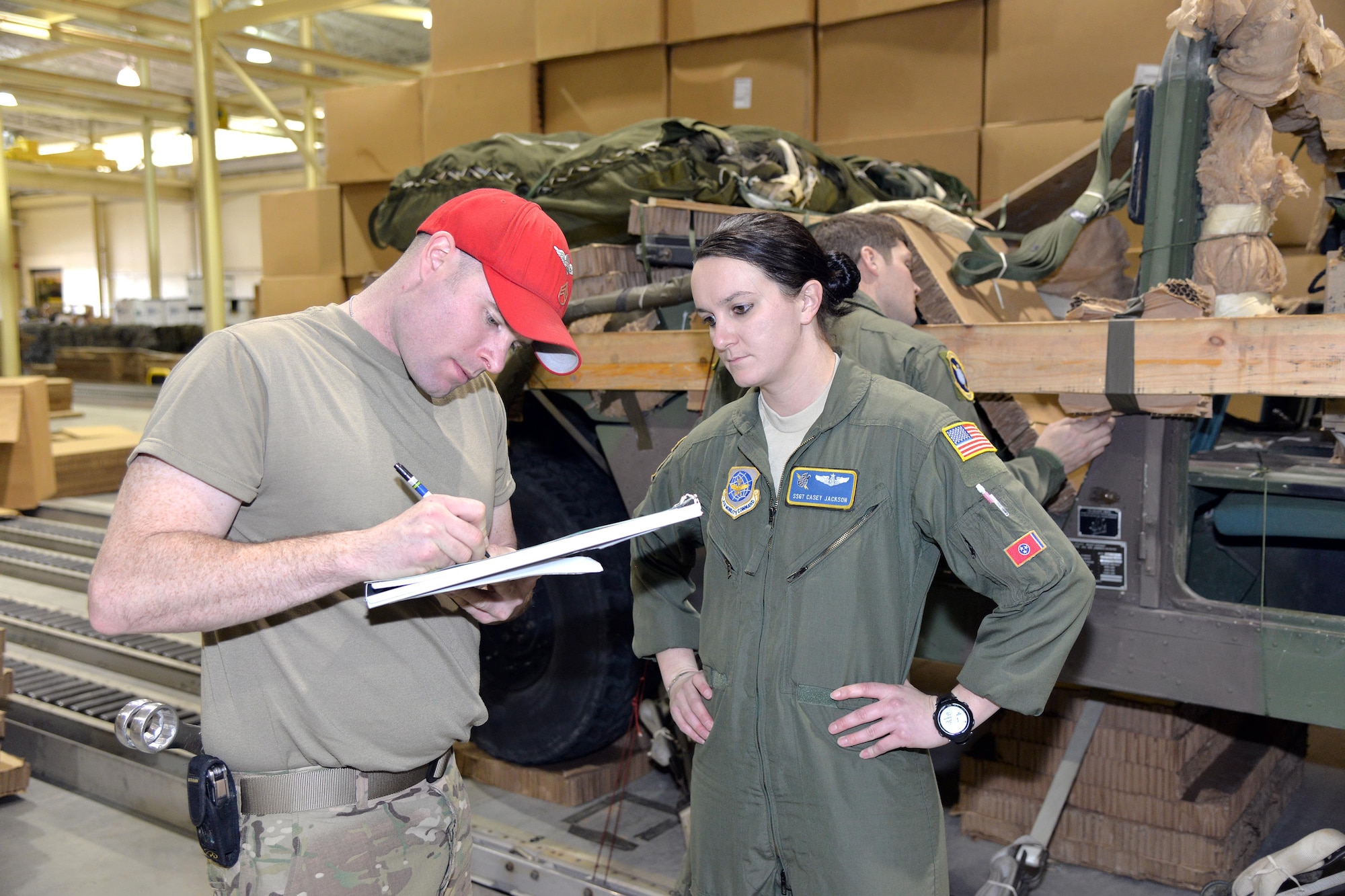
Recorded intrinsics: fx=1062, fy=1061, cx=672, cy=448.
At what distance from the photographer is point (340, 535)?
1332 mm

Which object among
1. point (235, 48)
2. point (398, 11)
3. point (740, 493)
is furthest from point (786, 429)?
point (235, 48)

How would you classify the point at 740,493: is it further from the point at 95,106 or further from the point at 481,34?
the point at 95,106

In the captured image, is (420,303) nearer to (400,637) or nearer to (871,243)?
(400,637)

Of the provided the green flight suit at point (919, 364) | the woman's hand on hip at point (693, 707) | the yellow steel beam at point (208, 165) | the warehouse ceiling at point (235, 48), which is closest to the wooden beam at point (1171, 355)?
the green flight suit at point (919, 364)

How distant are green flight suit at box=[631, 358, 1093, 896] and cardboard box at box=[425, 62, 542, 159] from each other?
176 inches

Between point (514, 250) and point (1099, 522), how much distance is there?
169 cm

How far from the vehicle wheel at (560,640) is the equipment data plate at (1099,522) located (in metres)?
1.57

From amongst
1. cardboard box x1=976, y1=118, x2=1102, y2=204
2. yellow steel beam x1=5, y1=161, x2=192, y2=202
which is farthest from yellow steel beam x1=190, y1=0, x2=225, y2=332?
yellow steel beam x1=5, y1=161, x2=192, y2=202

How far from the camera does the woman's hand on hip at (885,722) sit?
63.6 inches

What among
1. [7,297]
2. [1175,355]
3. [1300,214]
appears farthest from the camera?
[7,297]

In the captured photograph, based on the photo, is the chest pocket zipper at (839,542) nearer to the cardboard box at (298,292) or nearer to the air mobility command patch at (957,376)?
the air mobility command patch at (957,376)

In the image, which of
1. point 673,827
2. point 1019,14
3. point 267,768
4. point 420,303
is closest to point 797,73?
point 1019,14

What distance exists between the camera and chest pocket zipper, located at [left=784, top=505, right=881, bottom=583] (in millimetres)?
1654

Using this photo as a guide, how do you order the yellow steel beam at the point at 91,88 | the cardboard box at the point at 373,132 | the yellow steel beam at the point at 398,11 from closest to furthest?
the cardboard box at the point at 373,132 → the yellow steel beam at the point at 398,11 → the yellow steel beam at the point at 91,88
